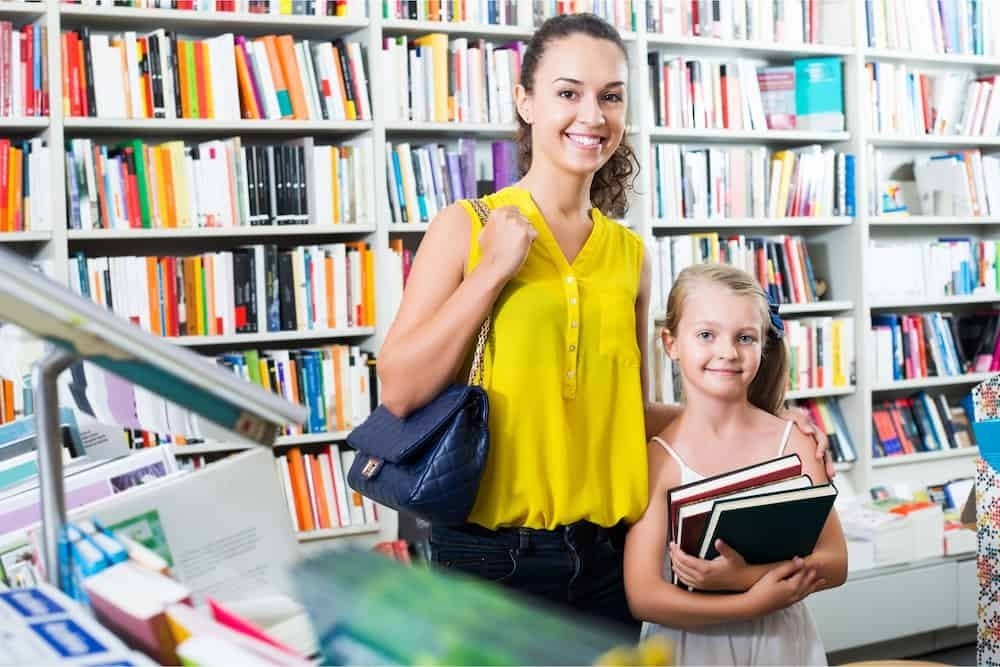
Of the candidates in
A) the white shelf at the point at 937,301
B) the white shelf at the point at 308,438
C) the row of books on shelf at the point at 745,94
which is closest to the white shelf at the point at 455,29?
the row of books on shelf at the point at 745,94

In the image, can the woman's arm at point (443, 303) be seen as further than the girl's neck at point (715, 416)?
No

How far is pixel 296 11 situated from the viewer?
372 centimetres

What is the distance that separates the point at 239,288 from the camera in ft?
12.0

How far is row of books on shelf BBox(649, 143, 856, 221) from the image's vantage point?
438 cm

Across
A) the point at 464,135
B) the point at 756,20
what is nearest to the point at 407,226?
the point at 464,135

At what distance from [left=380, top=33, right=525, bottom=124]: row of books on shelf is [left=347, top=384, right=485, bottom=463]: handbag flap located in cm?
227

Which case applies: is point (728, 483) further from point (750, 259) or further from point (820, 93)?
point (820, 93)

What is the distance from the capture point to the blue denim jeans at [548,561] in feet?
5.21

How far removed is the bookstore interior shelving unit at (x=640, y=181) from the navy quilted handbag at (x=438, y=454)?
2039 mm

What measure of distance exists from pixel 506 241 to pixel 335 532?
2381 mm

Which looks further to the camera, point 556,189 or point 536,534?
point 556,189

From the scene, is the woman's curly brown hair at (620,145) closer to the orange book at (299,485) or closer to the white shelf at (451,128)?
the white shelf at (451,128)


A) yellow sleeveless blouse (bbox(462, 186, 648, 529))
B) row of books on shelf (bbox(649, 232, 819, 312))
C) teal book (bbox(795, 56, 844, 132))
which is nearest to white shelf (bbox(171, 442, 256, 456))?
row of books on shelf (bbox(649, 232, 819, 312))

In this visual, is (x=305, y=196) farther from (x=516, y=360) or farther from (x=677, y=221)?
(x=516, y=360)
